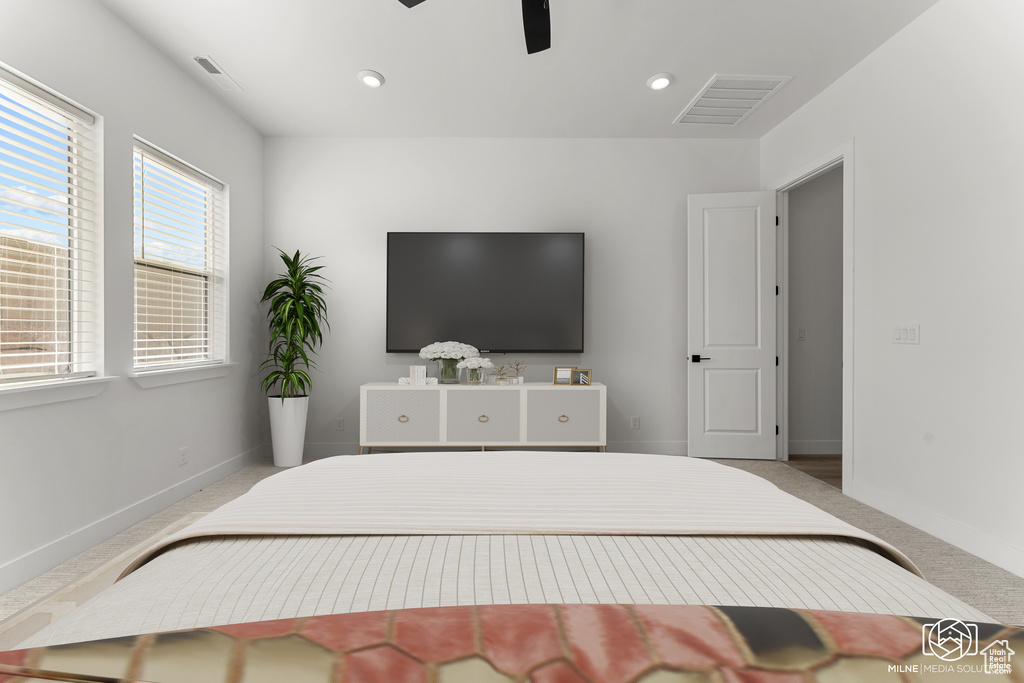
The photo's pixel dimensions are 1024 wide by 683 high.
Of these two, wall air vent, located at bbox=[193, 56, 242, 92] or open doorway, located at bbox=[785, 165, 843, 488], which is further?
open doorway, located at bbox=[785, 165, 843, 488]

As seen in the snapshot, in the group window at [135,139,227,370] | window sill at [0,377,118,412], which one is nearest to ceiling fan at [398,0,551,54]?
window at [135,139,227,370]

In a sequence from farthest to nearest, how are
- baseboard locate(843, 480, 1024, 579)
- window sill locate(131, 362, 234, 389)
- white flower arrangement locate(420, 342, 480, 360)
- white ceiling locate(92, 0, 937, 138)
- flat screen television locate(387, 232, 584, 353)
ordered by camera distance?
flat screen television locate(387, 232, 584, 353) < white flower arrangement locate(420, 342, 480, 360) < window sill locate(131, 362, 234, 389) < white ceiling locate(92, 0, 937, 138) < baseboard locate(843, 480, 1024, 579)

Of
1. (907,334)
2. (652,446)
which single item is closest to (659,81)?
(907,334)

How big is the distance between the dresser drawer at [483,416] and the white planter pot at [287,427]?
1.12 meters

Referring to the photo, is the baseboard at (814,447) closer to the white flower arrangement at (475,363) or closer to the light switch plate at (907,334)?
the light switch plate at (907,334)

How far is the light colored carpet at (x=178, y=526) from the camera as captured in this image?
1768 millimetres

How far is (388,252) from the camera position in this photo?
4.04m

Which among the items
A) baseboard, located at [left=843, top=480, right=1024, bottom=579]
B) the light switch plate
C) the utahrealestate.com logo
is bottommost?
baseboard, located at [left=843, top=480, right=1024, bottom=579]

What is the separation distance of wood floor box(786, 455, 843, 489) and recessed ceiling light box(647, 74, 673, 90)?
2869 millimetres

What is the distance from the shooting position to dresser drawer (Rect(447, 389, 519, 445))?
3.79 meters

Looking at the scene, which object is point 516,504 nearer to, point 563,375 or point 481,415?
point 481,415

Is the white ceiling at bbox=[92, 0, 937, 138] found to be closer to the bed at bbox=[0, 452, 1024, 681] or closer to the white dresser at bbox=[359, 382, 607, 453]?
the white dresser at bbox=[359, 382, 607, 453]

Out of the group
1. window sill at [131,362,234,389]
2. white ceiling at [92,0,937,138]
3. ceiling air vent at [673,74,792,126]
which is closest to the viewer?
white ceiling at [92,0,937,138]

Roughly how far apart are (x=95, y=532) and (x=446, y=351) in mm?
2240
